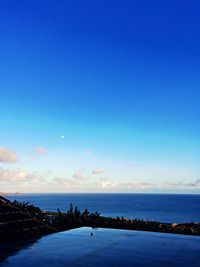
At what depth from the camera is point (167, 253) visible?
1075cm

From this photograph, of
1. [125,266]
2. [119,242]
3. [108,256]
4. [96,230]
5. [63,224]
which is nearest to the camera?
[125,266]

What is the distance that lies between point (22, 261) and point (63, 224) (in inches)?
420

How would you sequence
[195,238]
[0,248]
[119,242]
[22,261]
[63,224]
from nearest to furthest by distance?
1. [22,261]
2. [0,248]
3. [119,242]
4. [195,238]
5. [63,224]

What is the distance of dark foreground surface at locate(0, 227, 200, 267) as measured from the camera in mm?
9514

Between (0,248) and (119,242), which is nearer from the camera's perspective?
(0,248)

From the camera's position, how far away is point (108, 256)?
33.7 ft

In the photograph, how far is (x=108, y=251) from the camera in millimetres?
11000

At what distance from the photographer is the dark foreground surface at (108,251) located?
951 centimetres

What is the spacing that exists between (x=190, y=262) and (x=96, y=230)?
722 cm

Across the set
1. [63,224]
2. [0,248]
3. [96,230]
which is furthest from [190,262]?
[63,224]

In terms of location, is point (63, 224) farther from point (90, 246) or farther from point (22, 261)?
point (22, 261)

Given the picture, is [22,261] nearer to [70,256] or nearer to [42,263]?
[42,263]

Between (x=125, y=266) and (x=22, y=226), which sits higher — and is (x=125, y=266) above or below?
below

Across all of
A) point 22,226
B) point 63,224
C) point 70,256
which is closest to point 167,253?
point 70,256
